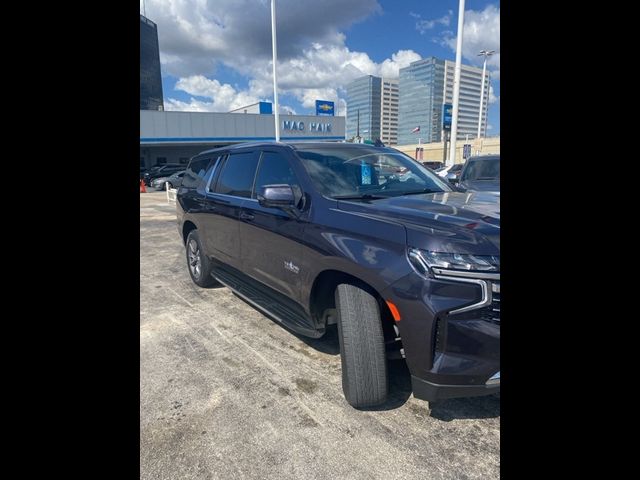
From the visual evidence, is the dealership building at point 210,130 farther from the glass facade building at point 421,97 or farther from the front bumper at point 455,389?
the front bumper at point 455,389

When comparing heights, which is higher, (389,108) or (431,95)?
(389,108)

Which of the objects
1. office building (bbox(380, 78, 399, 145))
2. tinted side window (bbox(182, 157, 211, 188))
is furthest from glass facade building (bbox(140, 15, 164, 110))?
tinted side window (bbox(182, 157, 211, 188))

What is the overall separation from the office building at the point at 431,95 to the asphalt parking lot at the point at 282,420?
64.0ft

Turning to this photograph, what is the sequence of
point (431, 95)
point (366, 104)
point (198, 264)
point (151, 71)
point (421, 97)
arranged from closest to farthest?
point (198, 264) < point (431, 95) < point (421, 97) < point (366, 104) < point (151, 71)

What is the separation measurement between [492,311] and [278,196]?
1.68 m

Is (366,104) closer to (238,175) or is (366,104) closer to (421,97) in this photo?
(421,97)

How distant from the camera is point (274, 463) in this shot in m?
2.07

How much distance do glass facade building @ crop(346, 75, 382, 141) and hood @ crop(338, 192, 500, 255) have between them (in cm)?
3567

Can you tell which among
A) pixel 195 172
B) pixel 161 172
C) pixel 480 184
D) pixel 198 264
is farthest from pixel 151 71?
pixel 198 264

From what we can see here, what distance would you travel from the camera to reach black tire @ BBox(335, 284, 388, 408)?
235cm

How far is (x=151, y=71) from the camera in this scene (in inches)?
2048
